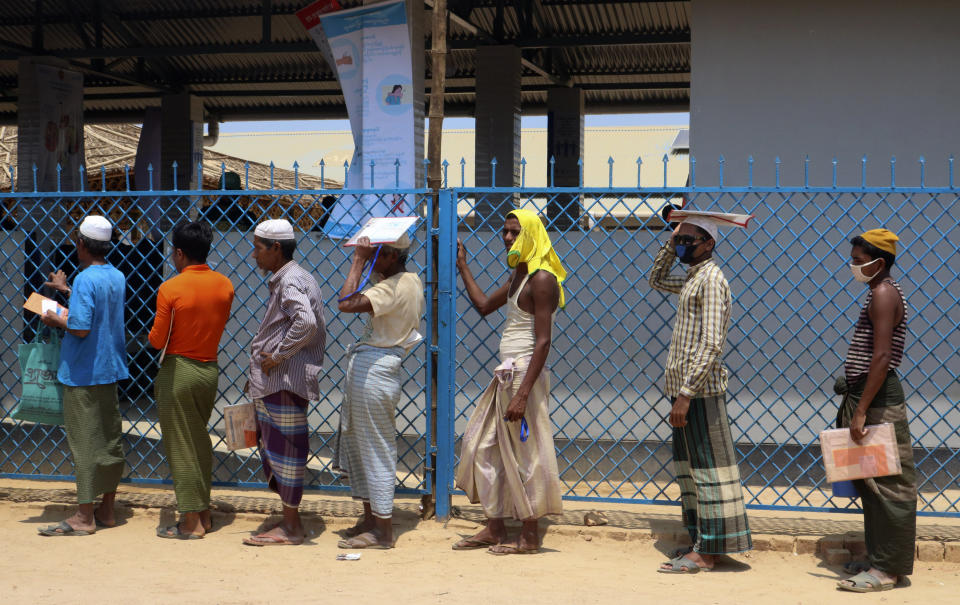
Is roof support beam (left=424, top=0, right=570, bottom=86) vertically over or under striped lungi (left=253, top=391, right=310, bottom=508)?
over

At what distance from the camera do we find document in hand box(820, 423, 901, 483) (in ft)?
13.0

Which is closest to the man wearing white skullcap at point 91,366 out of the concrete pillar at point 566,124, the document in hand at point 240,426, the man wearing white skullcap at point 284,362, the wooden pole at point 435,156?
the document in hand at point 240,426

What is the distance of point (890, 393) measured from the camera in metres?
4.03

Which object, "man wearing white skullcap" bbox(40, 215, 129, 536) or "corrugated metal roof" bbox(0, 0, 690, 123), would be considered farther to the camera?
"corrugated metal roof" bbox(0, 0, 690, 123)

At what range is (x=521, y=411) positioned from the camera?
423 centimetres

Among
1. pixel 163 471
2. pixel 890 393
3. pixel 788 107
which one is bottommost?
pixel 163 471

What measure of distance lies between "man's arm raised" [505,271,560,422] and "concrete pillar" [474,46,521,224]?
6295mm

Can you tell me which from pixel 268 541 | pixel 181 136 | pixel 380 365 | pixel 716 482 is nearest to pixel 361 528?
pixel 268 541

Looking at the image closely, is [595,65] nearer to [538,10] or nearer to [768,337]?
[538,10]

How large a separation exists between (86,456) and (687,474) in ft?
9.43

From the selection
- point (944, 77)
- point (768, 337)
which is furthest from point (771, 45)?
point (768, 337)

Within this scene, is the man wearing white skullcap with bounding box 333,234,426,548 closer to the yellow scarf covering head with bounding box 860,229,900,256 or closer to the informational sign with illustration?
the yellow scarf covering head with bounding box 860,229,900,256

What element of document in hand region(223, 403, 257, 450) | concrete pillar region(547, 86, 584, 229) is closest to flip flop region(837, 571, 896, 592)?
document in hand region(223, 403, 257, 450)

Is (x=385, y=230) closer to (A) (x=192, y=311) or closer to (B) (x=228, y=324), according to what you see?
(A) (x=192, y=311)
